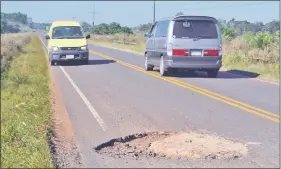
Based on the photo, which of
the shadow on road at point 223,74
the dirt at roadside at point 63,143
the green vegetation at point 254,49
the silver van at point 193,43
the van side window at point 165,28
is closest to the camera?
the dirt at roadside at point 63,143

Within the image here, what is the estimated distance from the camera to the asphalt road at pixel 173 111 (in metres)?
6.63

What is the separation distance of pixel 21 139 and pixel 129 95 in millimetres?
5112

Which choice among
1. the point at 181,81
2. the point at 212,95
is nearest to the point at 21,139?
the point at 212,95

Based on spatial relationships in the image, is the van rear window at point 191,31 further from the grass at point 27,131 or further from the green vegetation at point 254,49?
the grass at point 27,131

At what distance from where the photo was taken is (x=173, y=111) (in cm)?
991

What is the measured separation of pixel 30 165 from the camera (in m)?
5.93

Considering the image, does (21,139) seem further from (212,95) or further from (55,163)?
(212,95)

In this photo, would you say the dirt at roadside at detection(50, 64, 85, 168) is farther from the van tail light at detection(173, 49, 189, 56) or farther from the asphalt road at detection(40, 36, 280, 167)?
the van tail light at detection(173, 49, 189, 56)

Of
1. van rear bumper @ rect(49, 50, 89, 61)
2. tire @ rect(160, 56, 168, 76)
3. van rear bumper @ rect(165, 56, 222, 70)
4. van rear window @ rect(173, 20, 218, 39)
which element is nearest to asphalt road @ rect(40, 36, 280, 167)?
van rear bumper @ rect(165, 56, 222, 70)

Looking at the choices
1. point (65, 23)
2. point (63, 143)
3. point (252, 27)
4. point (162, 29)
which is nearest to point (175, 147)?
point (63, 143)

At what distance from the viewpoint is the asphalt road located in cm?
663

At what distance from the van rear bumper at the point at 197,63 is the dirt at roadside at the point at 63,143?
22.5 feet

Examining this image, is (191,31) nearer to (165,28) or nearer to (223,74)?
(165,28)

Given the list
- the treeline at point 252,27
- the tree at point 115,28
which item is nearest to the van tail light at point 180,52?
the treeline at point 252,27
